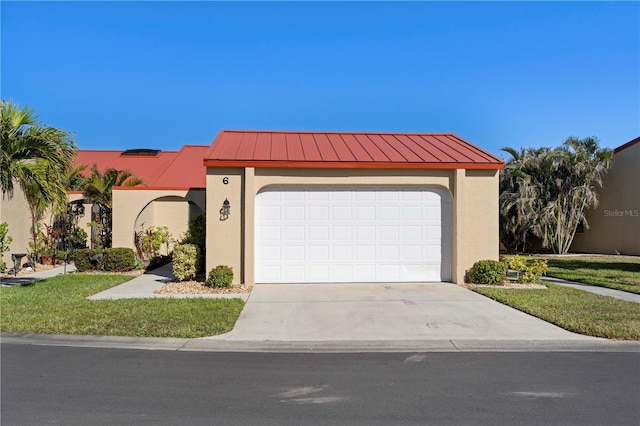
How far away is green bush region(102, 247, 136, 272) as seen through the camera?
1543 cm

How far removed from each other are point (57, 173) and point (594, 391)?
1133cm

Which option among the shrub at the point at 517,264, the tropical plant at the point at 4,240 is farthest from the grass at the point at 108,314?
the shrub at the point at 517,264

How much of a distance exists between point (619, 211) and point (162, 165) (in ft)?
81.3

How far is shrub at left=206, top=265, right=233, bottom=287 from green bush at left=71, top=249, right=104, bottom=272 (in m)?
5.76

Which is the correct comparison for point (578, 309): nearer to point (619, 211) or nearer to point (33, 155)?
point (33, 155)

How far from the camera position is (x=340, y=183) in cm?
1277

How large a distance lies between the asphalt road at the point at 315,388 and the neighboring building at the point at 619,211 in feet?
67.7

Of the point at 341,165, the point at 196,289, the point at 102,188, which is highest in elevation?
the point at 341,165

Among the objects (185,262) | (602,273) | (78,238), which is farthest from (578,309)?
(78,238)

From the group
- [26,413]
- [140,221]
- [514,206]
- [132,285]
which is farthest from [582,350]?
[514,206]

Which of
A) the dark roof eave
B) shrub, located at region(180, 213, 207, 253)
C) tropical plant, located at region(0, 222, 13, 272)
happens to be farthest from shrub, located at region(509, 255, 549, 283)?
tropical plant, located at region(0, 222, 13, 272)

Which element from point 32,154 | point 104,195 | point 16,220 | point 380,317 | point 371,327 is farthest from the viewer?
point 104,195

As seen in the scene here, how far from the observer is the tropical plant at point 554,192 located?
24609 millimetres

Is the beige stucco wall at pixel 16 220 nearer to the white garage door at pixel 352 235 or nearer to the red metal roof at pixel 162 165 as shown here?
the red metal roof at pixel 162 165
